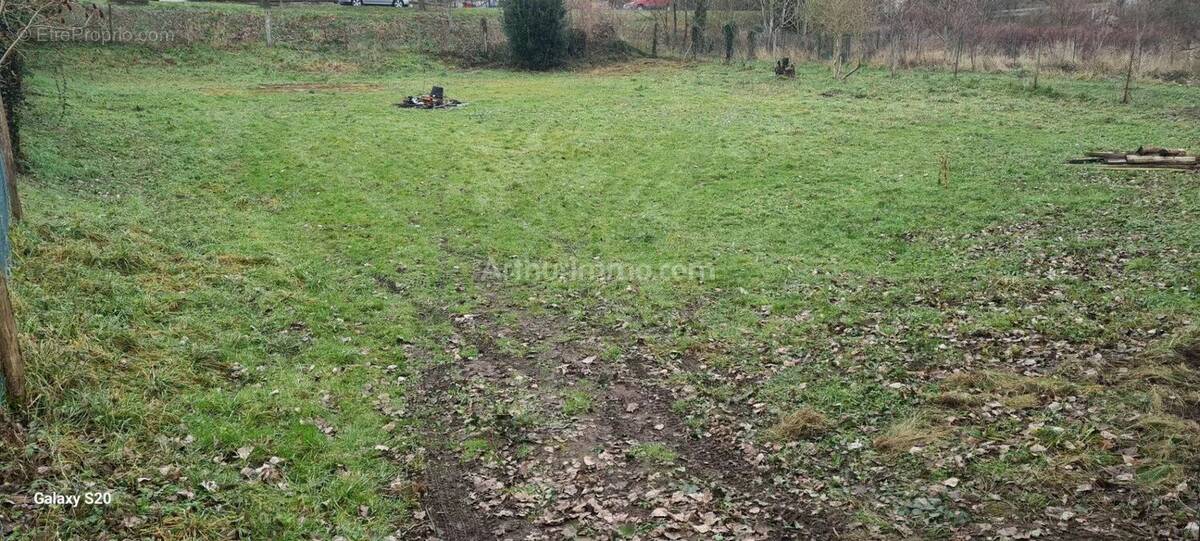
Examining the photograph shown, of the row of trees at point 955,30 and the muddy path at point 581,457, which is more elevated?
the row of trees at point 955,30

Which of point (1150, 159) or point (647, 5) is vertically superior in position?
point (647, 5)

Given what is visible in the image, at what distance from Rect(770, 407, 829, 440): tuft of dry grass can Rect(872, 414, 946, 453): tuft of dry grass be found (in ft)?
2.06

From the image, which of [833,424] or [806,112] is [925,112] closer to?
[806,112]

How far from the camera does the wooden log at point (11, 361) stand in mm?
7512

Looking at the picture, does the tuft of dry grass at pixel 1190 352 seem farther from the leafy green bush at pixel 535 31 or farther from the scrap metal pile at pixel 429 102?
the leafy green bush at pixel 535 31

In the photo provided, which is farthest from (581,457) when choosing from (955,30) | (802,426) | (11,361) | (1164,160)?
(955,30)

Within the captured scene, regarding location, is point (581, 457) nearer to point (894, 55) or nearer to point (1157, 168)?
point (1157, 168)

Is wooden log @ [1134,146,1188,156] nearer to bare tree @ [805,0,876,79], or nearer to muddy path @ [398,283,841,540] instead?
muddy path @ [398,283,841,540]

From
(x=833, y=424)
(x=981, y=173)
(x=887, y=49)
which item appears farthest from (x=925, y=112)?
(x=833, y=424)

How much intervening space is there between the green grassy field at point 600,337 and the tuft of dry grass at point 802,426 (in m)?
0.04

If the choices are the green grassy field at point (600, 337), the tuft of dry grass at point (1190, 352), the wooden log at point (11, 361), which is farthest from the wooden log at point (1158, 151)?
the wooden log at point (11, 361)

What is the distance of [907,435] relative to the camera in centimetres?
843

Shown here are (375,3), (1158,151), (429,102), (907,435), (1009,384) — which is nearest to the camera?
(907,435)

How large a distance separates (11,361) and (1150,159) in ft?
70.6
